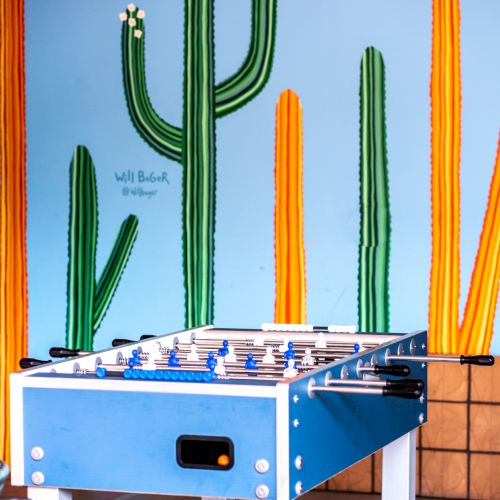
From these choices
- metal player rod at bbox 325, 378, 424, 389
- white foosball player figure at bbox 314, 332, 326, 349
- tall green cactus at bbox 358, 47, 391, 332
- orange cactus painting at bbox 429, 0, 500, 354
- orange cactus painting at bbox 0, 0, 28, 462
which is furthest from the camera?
orange cactus painting at bbox 0, 0, 28, 462

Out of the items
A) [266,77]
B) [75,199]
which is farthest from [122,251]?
[266,77]

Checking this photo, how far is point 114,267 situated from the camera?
438 centimetres

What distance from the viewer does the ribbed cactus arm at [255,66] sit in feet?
13.6

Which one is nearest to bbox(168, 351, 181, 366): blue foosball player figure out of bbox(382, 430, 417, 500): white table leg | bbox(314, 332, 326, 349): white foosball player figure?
bbox(314, 332, 326, 349): white foosball player figure

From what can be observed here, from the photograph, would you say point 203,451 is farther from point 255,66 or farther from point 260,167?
point 255,66

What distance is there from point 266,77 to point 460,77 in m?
0.83

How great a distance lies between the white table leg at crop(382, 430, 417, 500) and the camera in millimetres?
2852

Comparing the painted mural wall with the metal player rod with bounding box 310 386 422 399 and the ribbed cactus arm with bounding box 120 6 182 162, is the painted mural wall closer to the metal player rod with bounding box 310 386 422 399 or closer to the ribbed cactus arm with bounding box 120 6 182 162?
the ribbed cactus arm with bounding box 120 6 182 162

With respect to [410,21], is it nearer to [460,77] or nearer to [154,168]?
[460,77]

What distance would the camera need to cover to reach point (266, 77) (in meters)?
4.16

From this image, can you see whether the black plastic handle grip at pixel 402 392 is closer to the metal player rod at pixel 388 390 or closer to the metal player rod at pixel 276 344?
the metal player rod at pixel 388 390

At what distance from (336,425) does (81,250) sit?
238cm

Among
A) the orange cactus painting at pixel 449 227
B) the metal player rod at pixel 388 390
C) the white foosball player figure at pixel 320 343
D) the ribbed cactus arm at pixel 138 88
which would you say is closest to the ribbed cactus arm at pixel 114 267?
the ribbed cactus arm at pixel 138 88

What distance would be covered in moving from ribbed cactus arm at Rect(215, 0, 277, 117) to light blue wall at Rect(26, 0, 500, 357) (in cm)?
4
